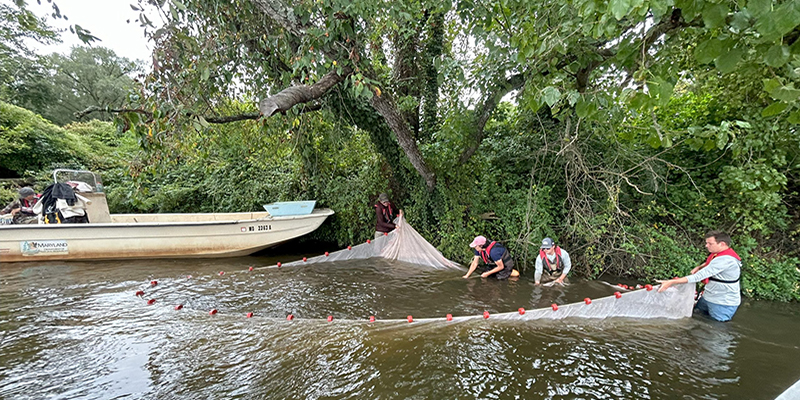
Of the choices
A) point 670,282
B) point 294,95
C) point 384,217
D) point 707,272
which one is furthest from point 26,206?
point 707,272

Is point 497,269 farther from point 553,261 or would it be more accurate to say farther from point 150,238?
point 150,238

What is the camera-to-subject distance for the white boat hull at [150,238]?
6.50 meters

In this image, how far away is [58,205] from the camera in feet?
21.4

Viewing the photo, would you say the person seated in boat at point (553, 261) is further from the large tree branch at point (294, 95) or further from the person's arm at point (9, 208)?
the person's arm at point (9, 208)

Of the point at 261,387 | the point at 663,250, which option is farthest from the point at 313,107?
the point at 663,250

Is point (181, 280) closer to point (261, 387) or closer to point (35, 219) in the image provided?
point (261, 387)

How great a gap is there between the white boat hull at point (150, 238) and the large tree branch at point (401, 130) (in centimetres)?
265

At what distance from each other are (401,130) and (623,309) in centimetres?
379

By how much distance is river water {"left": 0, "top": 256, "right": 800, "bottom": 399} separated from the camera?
2697 millimetres

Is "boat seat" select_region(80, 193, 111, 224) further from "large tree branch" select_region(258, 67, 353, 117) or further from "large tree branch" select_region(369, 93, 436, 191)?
"large tree branch" select_region(369, 93, 436, 191)

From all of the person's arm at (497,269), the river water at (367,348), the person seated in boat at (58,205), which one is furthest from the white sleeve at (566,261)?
the person seated in boat at (58,205)

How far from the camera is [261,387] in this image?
2.70 metres

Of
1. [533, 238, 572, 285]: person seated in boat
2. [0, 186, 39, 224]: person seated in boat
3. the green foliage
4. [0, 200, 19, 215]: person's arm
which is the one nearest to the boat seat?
[0, 186, 39, 224]: person seated in boat

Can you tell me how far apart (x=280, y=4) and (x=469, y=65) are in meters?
2.73
